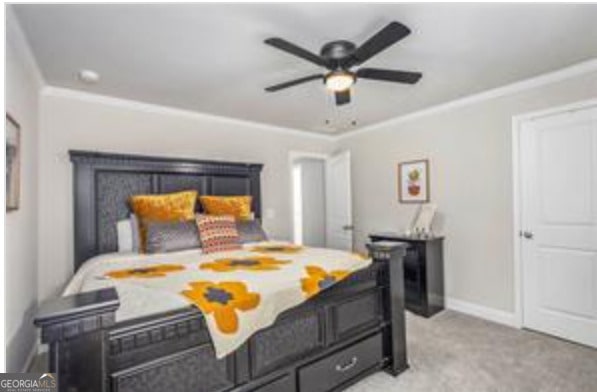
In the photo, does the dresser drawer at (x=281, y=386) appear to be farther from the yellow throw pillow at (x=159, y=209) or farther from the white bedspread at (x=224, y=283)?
the yellow throw pillow at (x=159, y=209)

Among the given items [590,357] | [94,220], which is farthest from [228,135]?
[590,357]

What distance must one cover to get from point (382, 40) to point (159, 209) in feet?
7.75

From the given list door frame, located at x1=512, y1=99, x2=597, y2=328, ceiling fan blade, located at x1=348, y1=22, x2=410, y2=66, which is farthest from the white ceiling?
door frame, located at x1=512, y1=99, x2=597, y2=328

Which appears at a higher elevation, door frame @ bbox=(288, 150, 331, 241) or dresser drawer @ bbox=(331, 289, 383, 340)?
door frame @ bbox=(288, 150, 331, 241)

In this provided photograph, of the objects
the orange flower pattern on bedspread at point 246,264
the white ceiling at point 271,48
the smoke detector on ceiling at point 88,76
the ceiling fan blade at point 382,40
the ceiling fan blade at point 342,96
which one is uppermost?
the white ceiling at point 271,48

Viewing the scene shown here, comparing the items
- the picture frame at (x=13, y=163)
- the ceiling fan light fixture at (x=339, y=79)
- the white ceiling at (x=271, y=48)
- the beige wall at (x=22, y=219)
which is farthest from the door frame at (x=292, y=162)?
the picture frame at (x=13, y=163)

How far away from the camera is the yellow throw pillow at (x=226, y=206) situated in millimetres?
3350

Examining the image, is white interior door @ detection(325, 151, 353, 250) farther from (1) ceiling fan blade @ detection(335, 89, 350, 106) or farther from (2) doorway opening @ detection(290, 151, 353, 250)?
(1) ceiling fan blade @ detection(335, 89, 350, 106)

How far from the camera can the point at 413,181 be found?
397 cm

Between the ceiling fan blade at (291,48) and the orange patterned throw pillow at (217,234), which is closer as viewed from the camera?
the ceiling fan blade at (291,48)

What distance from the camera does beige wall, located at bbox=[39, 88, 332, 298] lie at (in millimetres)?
2869

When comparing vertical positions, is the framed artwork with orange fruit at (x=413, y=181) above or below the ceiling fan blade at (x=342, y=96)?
below

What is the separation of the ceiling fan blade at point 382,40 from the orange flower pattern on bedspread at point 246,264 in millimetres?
1424

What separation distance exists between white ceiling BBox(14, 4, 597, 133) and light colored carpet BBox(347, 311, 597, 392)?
232 centimetres
